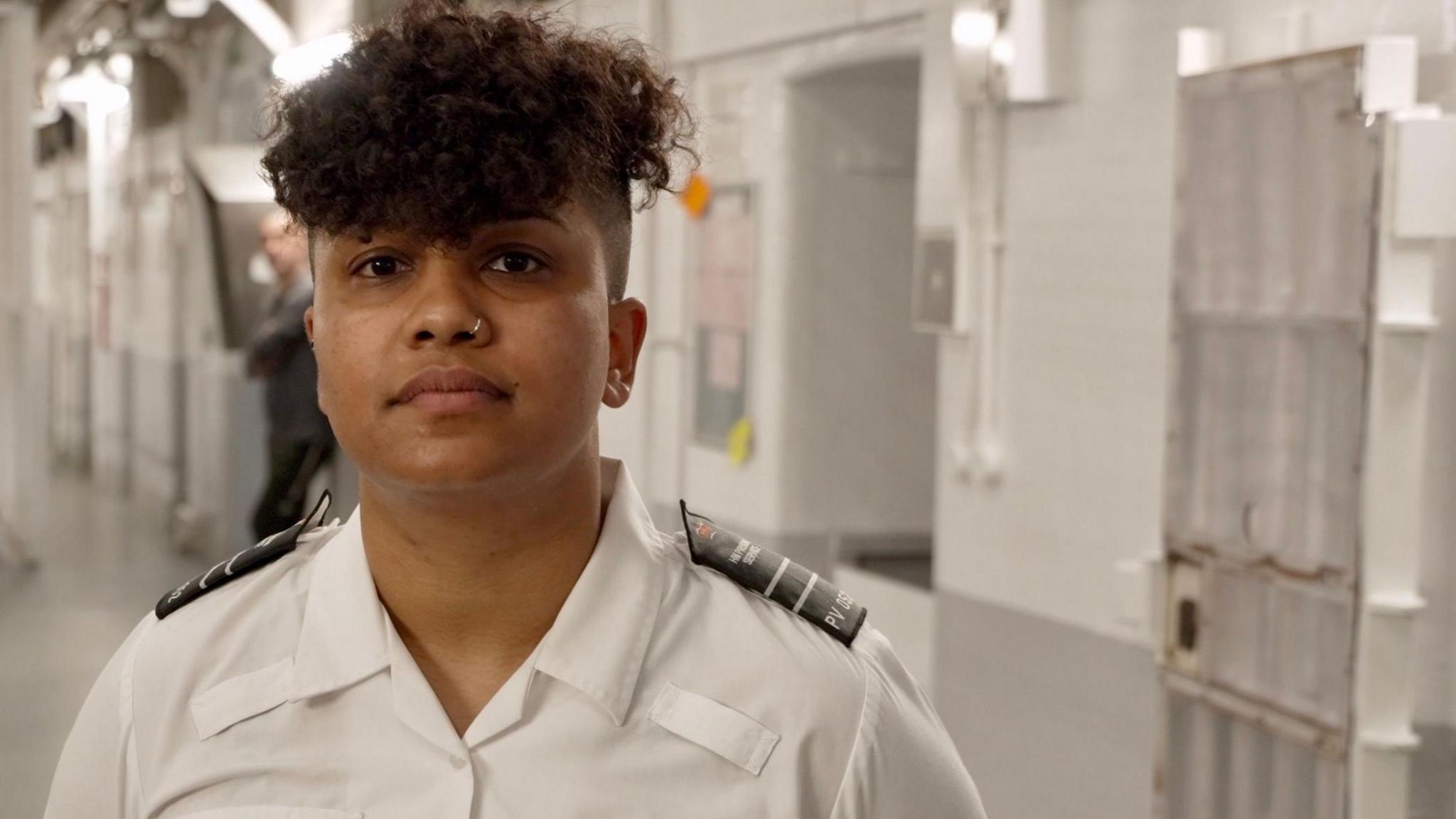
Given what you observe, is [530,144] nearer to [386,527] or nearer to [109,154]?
[386,527]

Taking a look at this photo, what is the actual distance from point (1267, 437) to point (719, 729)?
2.23m

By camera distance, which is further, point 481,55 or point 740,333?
point 740,333

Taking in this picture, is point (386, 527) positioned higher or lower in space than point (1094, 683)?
higher

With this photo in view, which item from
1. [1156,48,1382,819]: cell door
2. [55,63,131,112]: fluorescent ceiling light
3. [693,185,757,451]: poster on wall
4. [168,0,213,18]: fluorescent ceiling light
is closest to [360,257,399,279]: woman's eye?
[1156,48,1382,819]: cell door

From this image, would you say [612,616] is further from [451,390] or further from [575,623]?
[451,390]

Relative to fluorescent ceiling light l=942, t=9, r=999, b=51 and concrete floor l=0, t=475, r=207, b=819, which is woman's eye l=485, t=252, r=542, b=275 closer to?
fluorescent ceiling light l=942, t=9, r=999, b=51

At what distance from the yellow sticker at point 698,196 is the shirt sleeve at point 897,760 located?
4.57 meters

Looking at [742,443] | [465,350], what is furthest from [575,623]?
[742,443]

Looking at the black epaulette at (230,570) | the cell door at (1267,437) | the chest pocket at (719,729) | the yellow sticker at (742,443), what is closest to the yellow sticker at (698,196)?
the yellow sticker at (742,443)

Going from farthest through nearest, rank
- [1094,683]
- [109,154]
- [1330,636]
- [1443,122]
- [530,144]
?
[109,154]
[1094,683]
[1330,636]
[1443,122]
[530,144]

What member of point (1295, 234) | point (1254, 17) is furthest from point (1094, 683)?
point (1254, 17)

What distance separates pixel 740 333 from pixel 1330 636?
3.03m

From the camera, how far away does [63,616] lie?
836 cm

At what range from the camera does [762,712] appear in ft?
5.17
